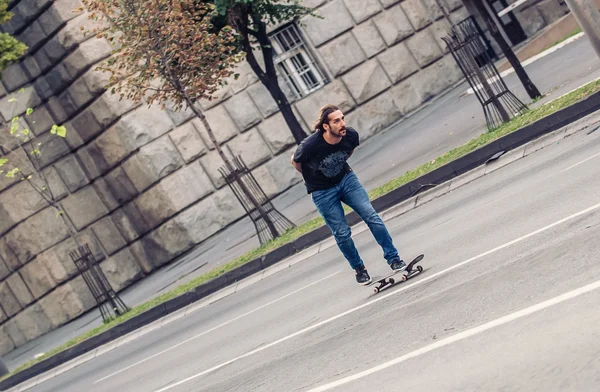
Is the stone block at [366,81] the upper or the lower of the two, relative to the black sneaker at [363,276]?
upper

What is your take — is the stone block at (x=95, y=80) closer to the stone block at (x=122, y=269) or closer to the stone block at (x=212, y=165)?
the stone block at (x=212, y=165)

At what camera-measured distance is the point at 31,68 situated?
1057 inches

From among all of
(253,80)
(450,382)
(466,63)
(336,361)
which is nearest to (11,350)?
(253,80)

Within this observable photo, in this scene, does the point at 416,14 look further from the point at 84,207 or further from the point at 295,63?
the point at 84,207

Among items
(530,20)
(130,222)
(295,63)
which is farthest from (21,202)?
(530,20)

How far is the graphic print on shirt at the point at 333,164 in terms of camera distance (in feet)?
35.0

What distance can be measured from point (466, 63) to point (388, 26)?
1104cm

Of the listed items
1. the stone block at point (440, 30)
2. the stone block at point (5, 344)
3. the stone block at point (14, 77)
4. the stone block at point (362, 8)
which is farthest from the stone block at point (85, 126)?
the stone block at point (440, 30)

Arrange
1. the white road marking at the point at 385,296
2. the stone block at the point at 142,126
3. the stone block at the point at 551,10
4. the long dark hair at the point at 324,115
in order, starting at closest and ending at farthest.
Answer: the white road marking at the point at 385,296
the long dark hair at the point at 324,115
the stone block at the point at 142,126
the stone block at the point at 551,10

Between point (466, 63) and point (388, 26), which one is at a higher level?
point (388, 26)

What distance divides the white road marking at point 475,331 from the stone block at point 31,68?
67.7ft

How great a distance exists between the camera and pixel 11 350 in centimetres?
2725

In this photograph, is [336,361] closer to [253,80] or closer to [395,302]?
[395,302]

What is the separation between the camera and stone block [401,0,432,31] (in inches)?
1143
